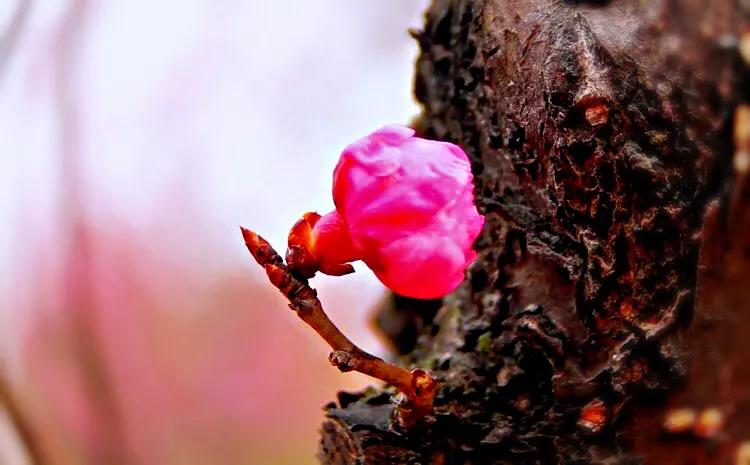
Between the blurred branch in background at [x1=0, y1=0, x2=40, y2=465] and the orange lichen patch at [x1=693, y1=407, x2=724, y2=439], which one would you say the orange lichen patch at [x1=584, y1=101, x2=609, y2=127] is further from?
the blurred branch in background at [x1=0, y1=0, x2=40, y2=465]

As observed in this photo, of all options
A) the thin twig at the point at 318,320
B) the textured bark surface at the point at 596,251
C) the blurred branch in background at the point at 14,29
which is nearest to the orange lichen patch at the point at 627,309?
the textured bark surface at the point at 596,251

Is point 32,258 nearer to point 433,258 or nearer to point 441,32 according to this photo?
point 441,32

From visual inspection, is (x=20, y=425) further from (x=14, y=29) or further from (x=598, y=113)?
(x=598, y=113)

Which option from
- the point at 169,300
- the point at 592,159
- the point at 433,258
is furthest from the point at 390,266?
the point at 169,300

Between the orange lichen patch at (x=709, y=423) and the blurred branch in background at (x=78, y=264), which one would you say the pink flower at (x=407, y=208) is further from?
the blurred branch in background at (x=78, y=264)

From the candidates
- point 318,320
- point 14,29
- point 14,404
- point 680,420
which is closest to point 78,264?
point 14,404

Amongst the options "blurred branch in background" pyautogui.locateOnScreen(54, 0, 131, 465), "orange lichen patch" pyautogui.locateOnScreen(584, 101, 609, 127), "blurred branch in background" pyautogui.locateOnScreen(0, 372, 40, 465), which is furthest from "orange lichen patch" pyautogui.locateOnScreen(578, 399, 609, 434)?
"blurred branch in background" pyautogui.locateOnScreen(54, 0, 131, 465)
